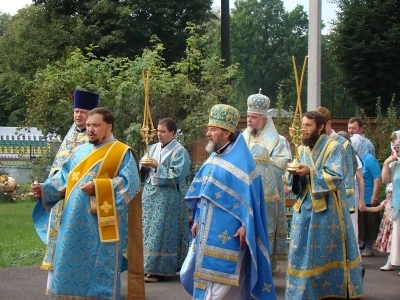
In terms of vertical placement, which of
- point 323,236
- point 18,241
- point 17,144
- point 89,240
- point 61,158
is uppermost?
point 61,158

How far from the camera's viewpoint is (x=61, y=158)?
742 centimetres

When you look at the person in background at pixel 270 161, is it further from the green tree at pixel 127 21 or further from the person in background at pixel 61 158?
the green tree at pixel 127 21

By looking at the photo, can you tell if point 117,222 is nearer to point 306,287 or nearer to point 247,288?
point 247,288

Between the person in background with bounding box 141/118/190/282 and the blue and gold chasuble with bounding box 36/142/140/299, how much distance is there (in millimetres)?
2618

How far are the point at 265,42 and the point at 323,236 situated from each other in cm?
5658

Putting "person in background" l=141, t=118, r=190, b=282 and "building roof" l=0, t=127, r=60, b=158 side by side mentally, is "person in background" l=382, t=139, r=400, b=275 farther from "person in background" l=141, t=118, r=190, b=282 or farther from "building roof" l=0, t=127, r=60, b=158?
"building roof" l=0, t=127, r=60, b=158

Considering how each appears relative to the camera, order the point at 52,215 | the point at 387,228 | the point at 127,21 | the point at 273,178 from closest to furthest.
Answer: the point at 52,215
the point at 273,178
the point at 387,228
the point at 127,21

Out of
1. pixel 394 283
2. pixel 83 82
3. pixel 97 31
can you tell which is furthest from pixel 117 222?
pixel 97 31

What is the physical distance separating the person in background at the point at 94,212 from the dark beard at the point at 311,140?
69.7 inches

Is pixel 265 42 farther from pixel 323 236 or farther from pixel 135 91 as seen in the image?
pixel 323 236

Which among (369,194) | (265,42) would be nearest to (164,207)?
(369,194)

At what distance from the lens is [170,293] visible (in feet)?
28.2

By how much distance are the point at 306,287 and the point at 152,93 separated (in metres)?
6.17

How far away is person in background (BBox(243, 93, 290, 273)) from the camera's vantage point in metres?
8.38
